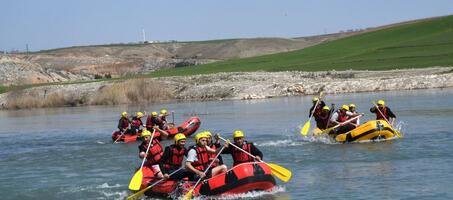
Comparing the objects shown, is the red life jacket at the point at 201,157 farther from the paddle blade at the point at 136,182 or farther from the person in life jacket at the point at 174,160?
the paddle blade at the point at 136,182

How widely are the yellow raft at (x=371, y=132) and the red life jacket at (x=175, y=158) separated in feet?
34.7

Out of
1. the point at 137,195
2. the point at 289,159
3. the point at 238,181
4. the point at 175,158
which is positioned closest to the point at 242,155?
the point at 238,181

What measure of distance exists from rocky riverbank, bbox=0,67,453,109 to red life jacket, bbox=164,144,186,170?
44.2m

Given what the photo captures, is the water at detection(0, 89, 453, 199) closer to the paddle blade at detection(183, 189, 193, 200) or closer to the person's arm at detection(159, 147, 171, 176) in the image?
the paddle blade at detection(183, 189, 193, 200)

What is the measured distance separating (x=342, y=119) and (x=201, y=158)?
11407mm

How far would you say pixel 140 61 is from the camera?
430 feet

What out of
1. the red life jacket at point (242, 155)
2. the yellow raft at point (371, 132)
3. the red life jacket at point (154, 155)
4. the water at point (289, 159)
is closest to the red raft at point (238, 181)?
the water at point (289, 159)

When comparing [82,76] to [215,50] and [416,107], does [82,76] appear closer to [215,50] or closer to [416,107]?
[215,50]

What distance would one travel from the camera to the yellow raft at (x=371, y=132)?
2853cm

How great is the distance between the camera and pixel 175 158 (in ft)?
64.3

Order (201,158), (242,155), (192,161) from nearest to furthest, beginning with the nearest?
(192,161) < (201,158) < (242,155)

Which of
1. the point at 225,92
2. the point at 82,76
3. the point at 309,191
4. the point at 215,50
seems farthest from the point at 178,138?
the point at 215,50

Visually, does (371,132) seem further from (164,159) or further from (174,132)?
(164,159)

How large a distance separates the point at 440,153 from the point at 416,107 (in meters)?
18.7
